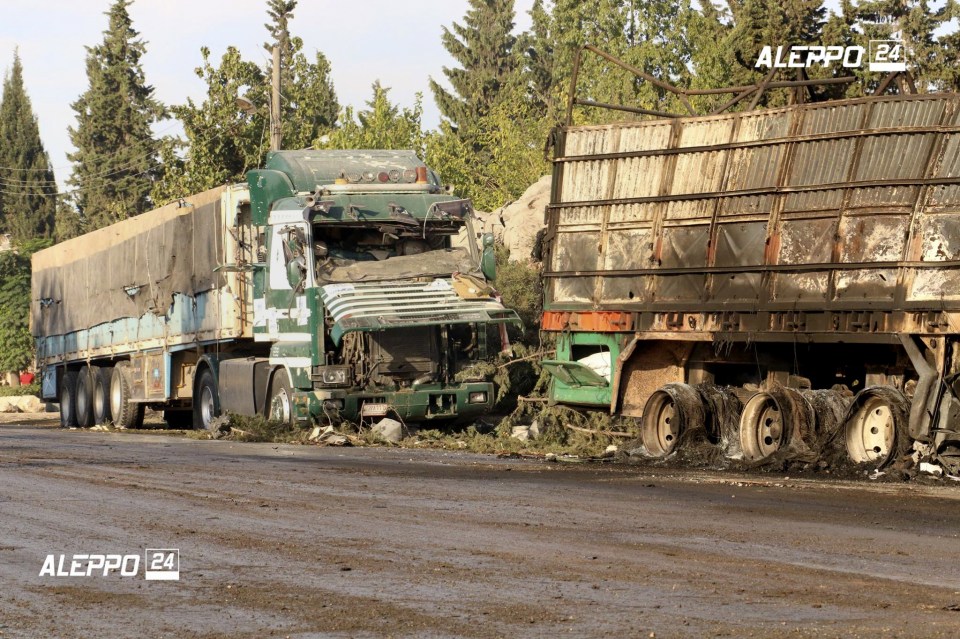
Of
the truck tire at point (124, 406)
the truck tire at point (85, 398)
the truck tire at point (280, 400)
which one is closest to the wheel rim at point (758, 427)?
the truck tire at point (280, 400)

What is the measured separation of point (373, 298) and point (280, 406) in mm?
2664

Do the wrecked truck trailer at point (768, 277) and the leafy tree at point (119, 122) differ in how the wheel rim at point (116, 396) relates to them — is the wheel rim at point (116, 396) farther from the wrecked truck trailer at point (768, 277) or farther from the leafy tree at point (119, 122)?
the leafy tree at point (119, 122)

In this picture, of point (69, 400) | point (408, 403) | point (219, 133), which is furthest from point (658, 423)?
point (219, 133)

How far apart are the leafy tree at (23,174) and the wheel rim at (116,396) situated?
60.1m

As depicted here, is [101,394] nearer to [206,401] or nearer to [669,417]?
[206,401]

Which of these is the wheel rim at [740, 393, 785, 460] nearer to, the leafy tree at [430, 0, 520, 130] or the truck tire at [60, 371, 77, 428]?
the truck tire at [60, 371, 77, 428]

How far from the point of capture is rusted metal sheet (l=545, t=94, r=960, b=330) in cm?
1464

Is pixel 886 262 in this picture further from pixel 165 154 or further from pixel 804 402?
pixel 165 154

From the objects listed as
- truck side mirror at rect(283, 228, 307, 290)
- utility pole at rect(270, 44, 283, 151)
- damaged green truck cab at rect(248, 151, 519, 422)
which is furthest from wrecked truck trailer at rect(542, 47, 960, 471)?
utility pole at rect(270, 44, 283, 151)

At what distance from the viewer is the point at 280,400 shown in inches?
870

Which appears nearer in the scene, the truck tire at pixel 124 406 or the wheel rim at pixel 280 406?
the wheel rim at pixel 280 406

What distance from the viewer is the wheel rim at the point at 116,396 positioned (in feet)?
96.6

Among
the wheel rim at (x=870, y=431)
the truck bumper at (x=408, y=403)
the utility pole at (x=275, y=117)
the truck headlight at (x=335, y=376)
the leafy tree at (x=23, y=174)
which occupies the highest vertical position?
the leafy tree at (x=23, y=174)

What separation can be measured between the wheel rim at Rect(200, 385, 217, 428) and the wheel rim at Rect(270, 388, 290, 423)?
2.79m
